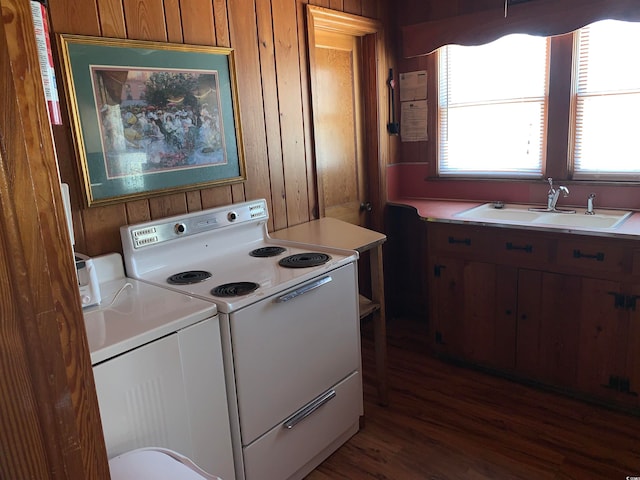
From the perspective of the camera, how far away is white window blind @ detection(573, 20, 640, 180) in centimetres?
266

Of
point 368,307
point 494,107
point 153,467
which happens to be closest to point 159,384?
point 153,467

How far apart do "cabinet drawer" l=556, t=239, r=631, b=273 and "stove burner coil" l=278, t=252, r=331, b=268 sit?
1.21 meters

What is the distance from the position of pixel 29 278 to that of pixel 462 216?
98.8 inches

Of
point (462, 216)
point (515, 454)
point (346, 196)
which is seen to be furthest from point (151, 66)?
point (515, 454)

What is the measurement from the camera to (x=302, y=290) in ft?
6.43

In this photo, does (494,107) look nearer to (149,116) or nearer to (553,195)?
(553,195)

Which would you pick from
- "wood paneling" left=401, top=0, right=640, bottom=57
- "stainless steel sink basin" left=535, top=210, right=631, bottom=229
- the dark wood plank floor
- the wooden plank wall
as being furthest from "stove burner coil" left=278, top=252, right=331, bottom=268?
"wood paneling" left=401, top=0, right=640, bottom=57

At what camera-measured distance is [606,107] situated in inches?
109

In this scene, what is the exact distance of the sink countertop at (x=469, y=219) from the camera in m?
2.33

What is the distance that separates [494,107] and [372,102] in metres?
0.78

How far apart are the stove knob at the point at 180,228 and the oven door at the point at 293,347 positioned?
578mm

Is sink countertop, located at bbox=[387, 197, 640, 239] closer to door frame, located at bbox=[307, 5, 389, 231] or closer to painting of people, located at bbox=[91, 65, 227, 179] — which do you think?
door frame, located at bbox=[307, 5, 389, 231]

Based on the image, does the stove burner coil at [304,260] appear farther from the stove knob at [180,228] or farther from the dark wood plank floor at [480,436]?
the dark wood plank floor at [480,436]

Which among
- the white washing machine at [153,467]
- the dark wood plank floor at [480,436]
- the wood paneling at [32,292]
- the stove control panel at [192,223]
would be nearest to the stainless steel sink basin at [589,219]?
the dark wood plank floor at [480,436]
